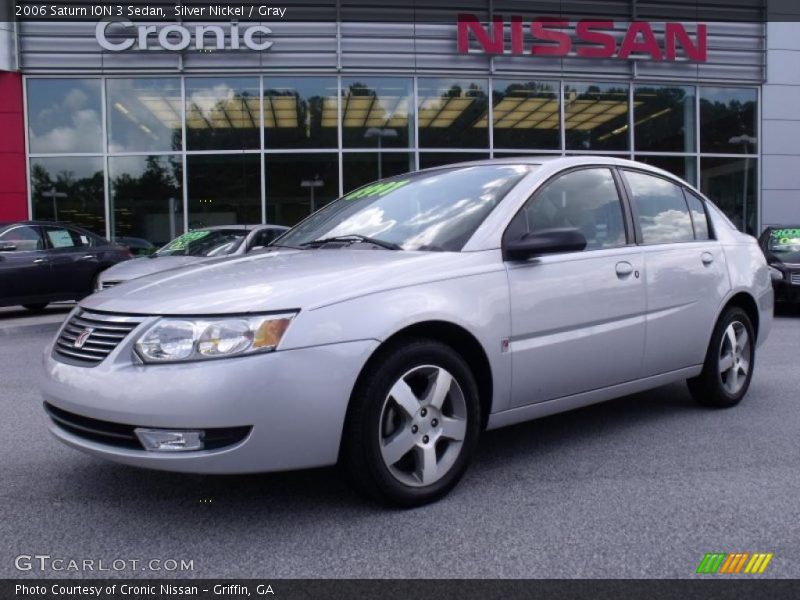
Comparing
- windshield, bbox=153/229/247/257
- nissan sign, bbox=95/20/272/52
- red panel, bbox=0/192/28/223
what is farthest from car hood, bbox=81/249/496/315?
red panel, bbox=0/192/28/223

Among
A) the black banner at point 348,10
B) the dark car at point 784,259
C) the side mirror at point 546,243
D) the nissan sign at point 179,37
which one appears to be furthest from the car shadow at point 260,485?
the black banner at point 348,10

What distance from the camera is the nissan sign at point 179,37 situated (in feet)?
53.9

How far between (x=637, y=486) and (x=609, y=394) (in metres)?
0.70

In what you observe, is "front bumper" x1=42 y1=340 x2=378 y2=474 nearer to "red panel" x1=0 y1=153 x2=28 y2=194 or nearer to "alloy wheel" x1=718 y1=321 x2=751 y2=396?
"alloy wheel" x1=718 y1=321 x2=751 y2=396

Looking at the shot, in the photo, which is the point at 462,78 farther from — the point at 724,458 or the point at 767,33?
the point at 724,458

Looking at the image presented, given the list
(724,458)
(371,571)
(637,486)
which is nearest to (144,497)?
(371,571)

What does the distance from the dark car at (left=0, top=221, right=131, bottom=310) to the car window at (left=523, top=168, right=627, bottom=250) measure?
940 centimetres

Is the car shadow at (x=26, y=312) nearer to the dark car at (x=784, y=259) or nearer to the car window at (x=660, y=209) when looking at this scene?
the car window at (x=660, y=209)

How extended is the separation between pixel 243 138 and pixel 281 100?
123cm

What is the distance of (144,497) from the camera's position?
3297 millimetres

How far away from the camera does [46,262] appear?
441 inches

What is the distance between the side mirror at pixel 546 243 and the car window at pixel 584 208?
0.26 m

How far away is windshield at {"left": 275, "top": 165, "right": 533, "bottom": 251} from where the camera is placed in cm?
363

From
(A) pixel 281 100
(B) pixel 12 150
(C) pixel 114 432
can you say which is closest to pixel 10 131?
(B) pixel 12 150
